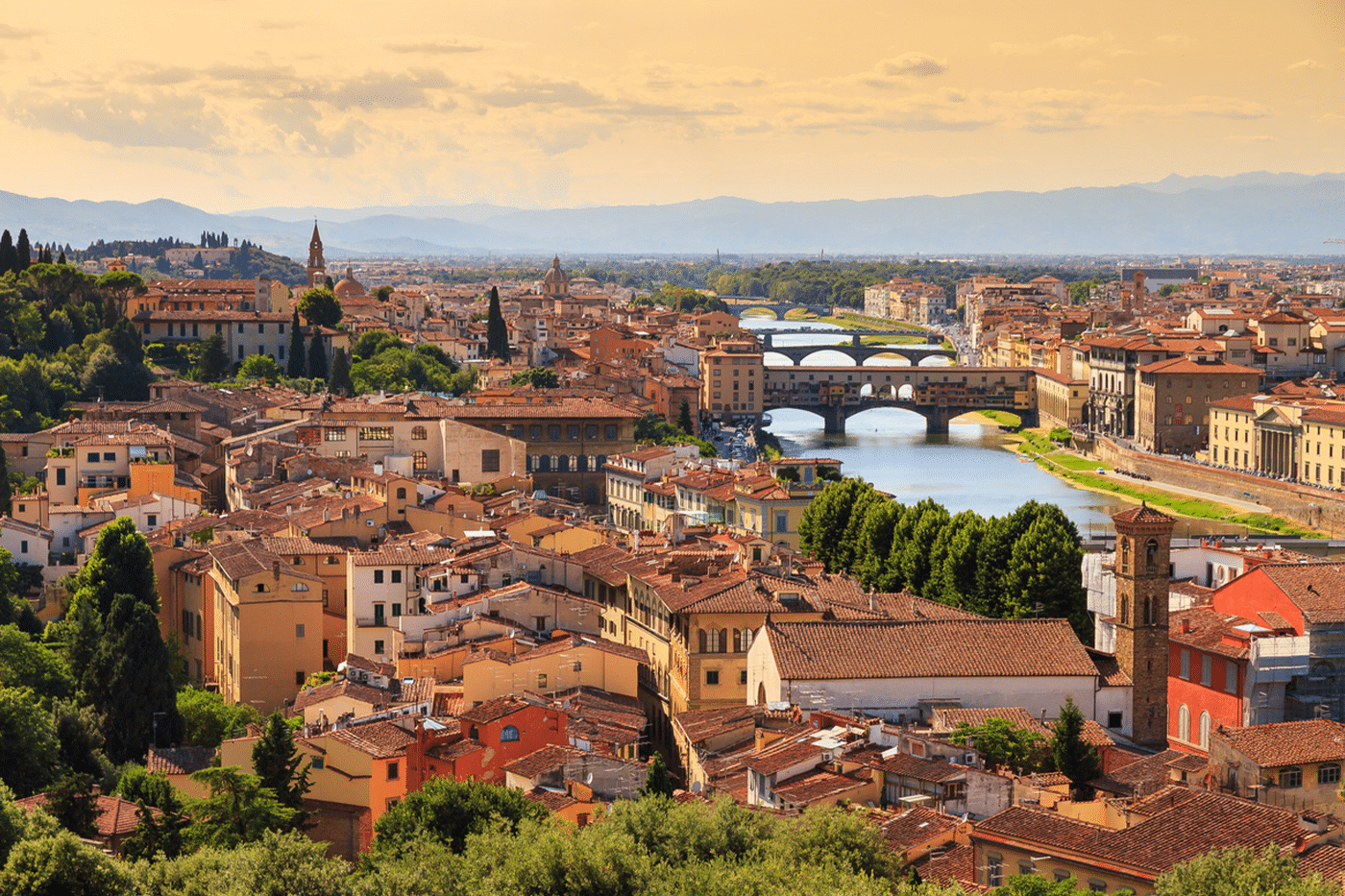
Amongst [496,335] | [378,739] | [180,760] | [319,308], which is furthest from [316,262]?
[378,739]

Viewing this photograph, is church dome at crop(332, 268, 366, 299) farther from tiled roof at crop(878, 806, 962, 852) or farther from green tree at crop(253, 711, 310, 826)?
tiled roof at crop(878, 806, 962, 852)

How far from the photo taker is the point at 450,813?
1016 cm

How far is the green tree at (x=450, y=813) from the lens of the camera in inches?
393

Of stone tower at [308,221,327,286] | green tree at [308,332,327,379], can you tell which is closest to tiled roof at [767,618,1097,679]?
green tree at [308,332,327,379]

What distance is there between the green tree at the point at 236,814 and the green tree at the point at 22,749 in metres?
1.74

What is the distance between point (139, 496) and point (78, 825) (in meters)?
11.3

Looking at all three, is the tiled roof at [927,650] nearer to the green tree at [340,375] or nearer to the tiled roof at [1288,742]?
the tiled roof at [1288,742]

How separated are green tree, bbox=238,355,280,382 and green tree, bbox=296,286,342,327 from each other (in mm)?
3438

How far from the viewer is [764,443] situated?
46.3m

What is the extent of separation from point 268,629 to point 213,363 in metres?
20.8

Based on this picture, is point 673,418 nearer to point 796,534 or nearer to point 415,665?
point 796,534

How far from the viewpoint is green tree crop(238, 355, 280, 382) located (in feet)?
117

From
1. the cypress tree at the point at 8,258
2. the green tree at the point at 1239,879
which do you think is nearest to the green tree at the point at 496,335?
the cypress tree at the point at 8,258

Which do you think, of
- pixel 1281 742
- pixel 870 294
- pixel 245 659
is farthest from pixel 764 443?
pixel 870 294
